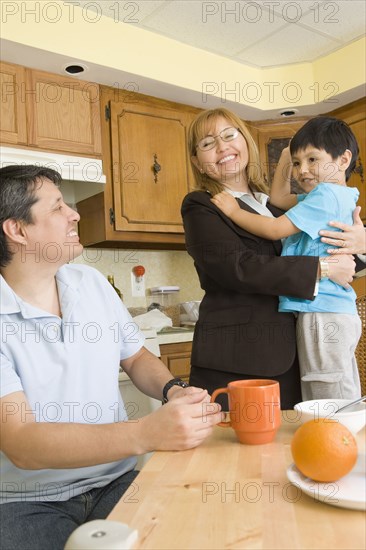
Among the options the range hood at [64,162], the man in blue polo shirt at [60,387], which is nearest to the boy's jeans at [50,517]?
the man in blue polo shirt at [60,387]

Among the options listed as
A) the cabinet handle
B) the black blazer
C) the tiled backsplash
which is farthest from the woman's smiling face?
the tiled backsplash

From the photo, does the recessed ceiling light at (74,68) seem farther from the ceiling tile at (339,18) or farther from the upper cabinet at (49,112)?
the ceiling tile at (339,18)

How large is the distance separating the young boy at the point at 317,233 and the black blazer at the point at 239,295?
1.4 inches

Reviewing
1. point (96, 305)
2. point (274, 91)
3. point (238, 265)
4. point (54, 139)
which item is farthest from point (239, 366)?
point (274, 91)

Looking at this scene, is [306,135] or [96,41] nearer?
[306,135]

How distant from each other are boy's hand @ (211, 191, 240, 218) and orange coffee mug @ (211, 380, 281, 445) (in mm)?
615

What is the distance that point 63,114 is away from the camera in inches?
114

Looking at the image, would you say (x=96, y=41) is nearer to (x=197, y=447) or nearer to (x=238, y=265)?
(x=238, y=265)

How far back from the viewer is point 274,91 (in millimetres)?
3492

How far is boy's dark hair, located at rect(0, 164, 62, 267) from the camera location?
1171mm

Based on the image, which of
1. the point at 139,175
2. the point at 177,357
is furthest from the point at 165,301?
the point at 139,175

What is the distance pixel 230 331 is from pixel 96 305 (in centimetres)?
32

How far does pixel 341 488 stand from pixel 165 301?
2.98 m

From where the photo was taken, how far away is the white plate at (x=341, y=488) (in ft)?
1.92
